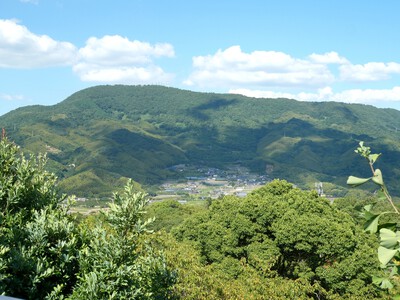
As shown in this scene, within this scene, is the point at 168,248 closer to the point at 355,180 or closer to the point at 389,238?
the point at 355,180

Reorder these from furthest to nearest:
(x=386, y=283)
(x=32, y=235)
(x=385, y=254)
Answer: (x=32, y=235)
(x=386, y=283)
(x=385, y=254)

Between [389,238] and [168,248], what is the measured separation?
1899cm

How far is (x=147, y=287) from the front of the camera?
9.16 meters

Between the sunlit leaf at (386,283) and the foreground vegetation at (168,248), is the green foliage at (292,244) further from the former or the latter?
the sunlit leaf at (386,283)

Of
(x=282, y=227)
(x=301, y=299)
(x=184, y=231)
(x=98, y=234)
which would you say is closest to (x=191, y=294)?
(x=301, y=299)

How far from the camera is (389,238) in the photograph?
104 inches

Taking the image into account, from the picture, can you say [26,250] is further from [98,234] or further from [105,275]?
[105,275]

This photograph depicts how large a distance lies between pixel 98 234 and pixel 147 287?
1.65m

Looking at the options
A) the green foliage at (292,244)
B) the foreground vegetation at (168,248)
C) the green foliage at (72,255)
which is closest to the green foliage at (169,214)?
the foreground vegetation at (168,248)

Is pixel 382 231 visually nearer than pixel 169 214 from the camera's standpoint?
Yes

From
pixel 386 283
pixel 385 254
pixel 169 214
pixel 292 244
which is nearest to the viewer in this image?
pixel 385 254

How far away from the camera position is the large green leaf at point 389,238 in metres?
2.62

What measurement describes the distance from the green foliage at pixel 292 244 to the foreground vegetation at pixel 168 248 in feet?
0.22

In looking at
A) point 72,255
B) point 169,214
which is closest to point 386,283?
point 72,255
